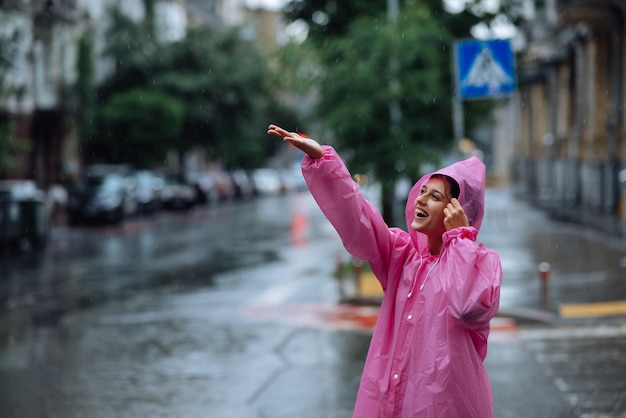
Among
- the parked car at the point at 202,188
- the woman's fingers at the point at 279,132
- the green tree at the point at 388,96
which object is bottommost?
the parked car at the point at 202,188

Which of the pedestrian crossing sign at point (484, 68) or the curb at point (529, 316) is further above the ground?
the pedestrian crossing sign at point (484, 68)

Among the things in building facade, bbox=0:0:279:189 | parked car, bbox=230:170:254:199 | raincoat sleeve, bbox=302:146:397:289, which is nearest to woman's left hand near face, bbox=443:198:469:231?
raincoat sleeve, bbox=302:146:397:289

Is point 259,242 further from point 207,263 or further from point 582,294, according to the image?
point 582,294

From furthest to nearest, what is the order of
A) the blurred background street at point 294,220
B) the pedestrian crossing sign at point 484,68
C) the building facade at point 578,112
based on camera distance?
the building facade at point 578,112
the pedestrian crossing sign at point 484,68
the blurred background street at point 294,220

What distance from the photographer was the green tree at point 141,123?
42.1 metres

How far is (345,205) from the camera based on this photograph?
3.88 metres

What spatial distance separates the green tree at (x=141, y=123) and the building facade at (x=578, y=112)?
568 inches

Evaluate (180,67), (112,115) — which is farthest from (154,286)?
(180,67)

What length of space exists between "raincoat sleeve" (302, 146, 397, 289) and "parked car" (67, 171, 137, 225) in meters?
31.6

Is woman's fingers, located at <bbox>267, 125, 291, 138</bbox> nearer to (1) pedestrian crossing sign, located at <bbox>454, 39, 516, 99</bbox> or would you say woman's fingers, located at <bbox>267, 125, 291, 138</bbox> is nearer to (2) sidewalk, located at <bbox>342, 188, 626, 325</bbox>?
(2) sidewalk, located at <bbox>342, 188, 626, 325</bbox>

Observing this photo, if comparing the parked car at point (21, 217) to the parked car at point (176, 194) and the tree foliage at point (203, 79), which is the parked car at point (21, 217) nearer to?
the parked car at point (176, 194)

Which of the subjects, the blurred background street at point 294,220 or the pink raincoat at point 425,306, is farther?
the blurred background street at point 294,220

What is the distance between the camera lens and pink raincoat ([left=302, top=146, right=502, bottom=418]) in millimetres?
3740

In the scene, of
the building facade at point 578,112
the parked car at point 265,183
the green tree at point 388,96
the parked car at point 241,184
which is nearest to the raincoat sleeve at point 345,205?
the green tree at point 388,96
